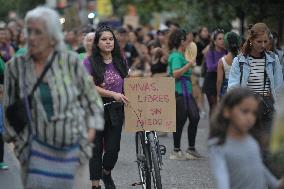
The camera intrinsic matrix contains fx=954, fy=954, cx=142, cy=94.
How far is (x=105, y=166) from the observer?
9.13 meters

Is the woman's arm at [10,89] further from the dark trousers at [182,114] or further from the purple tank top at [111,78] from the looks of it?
the dark trousers at [182,114]

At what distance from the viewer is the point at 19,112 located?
5820mm

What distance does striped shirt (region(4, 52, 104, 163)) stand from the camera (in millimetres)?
5703

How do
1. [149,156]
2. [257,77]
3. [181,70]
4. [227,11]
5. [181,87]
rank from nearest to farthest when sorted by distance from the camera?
[257,77], [149,156], [181,70], [181,87], [227,11]

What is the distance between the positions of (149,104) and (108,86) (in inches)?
22.8

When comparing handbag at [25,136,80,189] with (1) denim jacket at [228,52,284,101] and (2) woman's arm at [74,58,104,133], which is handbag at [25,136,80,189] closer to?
(2) woman's arm at [74,58,104,133]

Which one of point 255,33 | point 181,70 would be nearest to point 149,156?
point 255,33

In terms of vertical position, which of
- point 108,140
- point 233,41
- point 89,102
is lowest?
point 108,140

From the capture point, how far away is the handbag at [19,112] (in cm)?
572

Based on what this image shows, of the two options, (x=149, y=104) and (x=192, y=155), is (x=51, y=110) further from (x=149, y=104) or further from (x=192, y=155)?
(x=192, y=155)

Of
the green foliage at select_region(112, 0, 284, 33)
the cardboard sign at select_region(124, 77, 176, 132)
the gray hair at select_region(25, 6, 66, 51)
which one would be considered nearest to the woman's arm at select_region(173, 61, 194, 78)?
the cardboard sign at select_region(124, 77, 176, 132)

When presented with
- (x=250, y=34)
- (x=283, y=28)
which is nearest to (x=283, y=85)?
(x=250, y=34)

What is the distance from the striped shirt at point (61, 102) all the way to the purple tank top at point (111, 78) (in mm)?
2956

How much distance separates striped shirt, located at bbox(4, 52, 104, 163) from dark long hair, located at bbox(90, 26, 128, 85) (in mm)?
2927
